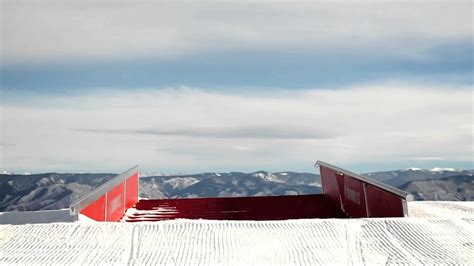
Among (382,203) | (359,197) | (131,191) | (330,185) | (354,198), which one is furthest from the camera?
(330,185)

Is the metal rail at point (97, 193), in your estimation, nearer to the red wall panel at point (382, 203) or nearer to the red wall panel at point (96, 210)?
the red wall panel at point (96, 210)

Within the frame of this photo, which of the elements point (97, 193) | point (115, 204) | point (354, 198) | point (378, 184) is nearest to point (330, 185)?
point (354, 198)

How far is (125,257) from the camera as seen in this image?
564 centimetres

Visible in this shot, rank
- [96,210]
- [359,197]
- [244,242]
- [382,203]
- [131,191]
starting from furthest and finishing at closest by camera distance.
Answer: [131,191] → [359,197] → [382,203] → [96,210] → [244,242]

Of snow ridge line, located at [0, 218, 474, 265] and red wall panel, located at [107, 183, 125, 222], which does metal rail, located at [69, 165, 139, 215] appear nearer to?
red wall panel, located at [107, 183, 125, 222]

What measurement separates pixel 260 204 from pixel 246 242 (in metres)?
5.32

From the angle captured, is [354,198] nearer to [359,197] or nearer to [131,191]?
[359,197]

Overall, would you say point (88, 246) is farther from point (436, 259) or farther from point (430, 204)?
point (430, 204)

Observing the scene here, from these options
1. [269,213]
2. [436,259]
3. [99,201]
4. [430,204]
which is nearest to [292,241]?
[436,259]

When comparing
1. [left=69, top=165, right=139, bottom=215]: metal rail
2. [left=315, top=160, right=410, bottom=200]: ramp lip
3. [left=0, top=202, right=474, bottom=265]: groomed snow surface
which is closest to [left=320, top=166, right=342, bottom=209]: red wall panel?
[left=315, top=160, right=410, bottom=200]: ramp lip

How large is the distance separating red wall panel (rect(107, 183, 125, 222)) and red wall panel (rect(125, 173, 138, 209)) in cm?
54

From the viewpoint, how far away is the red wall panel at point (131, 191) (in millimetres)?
10750

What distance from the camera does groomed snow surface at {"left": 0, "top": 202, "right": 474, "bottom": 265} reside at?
563cm

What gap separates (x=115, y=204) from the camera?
9266 mm
